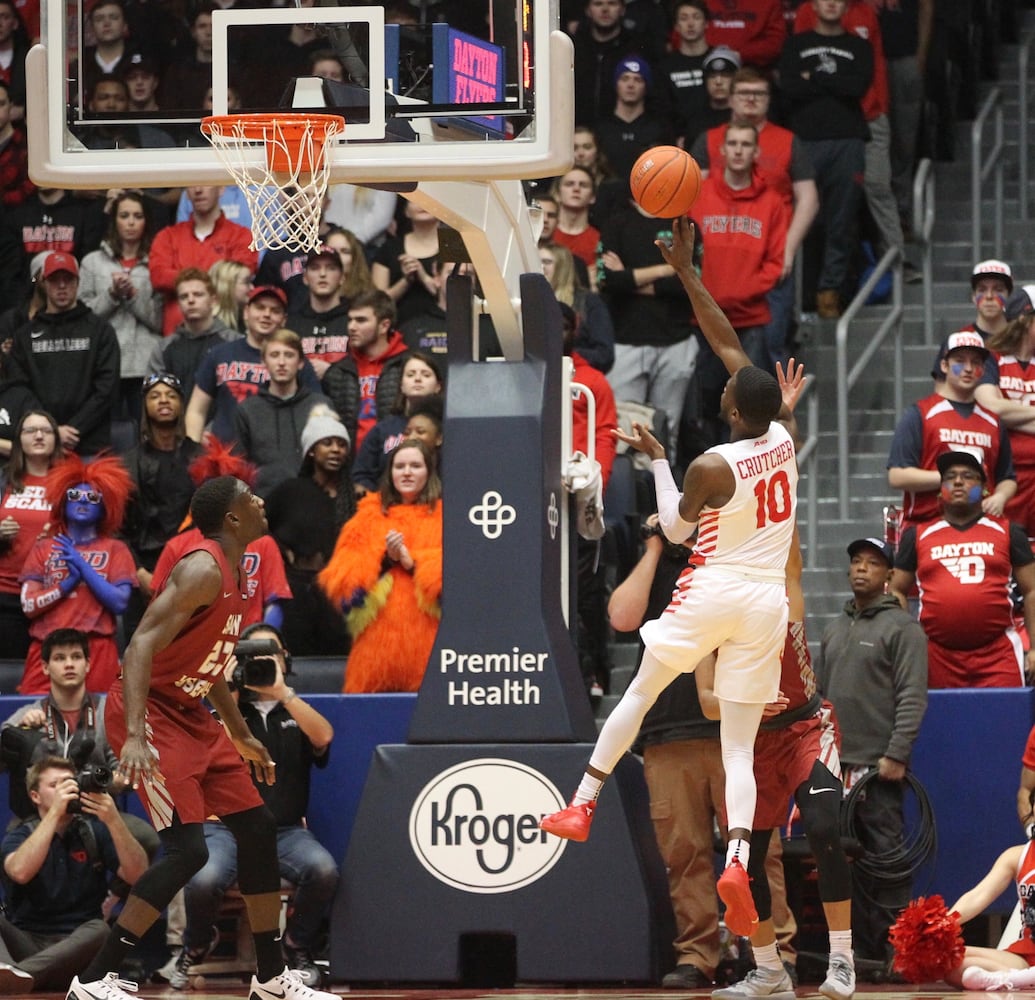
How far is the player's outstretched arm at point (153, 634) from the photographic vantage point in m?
7.55

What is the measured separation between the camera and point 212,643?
7.96m

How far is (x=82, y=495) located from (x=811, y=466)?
4.48m

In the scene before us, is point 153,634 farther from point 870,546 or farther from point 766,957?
point 870,546

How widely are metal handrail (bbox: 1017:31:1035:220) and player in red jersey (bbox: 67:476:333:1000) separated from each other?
363 inches

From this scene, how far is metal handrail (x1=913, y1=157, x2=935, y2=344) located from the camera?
14.4 meters

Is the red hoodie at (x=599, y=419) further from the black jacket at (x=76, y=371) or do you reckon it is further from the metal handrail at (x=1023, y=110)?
the metal handrail at (x=1023, y=110)

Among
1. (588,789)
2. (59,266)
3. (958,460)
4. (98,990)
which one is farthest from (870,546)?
(59,266)

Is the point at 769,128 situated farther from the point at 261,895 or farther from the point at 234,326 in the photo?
the point at 261,895

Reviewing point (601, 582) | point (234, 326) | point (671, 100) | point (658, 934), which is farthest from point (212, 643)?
point (671, 100)

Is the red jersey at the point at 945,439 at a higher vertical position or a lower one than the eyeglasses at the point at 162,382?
lower

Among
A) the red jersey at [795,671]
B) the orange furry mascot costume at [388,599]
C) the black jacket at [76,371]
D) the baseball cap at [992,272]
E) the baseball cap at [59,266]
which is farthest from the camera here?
the baseball cap at [59,266]

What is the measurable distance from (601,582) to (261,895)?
4.08m

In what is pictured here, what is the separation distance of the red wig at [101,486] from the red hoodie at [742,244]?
3.91m

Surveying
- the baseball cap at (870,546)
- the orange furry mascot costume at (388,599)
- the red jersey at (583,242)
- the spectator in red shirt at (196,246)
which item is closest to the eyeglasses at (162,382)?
the spectator in red shirt at (196,246)
